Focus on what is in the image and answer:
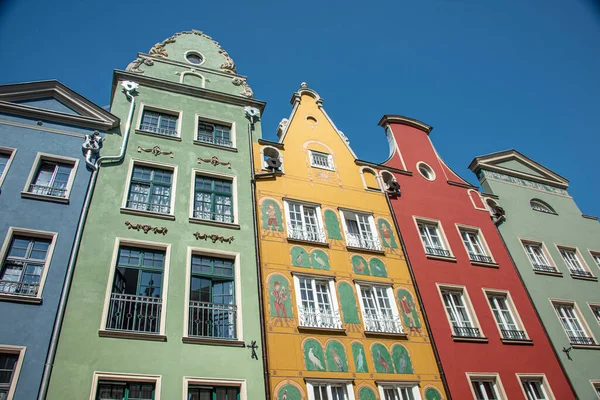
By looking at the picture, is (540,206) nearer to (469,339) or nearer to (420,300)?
(469,339)

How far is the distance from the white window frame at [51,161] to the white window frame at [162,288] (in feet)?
7.68

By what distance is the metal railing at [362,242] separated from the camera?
19.2 meters

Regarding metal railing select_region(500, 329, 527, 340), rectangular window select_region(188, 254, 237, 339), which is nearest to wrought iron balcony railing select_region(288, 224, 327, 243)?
rectangular window select_region(188, 254, 237, 339)

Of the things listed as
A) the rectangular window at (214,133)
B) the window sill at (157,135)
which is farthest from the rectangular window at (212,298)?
the rectangular window at (214,133)

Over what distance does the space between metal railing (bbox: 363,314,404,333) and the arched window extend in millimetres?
14018

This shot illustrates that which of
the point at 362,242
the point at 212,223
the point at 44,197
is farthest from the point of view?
the point at 362,242

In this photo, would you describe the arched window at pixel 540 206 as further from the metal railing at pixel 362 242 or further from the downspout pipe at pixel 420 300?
the metal railing at pixel 362 242

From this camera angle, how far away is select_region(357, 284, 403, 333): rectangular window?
16.9 m

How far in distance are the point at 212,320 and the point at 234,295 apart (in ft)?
3.82

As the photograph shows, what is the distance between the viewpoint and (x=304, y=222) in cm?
1903

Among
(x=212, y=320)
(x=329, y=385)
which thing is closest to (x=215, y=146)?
(x=212, y=320)

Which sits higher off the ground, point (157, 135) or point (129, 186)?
point (157, 135)

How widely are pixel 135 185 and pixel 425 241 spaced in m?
12.3

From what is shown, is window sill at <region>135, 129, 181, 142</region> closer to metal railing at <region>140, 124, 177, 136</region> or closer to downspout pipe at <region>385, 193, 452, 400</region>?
metal railing at <region>140, 124, 177, 136</region>
